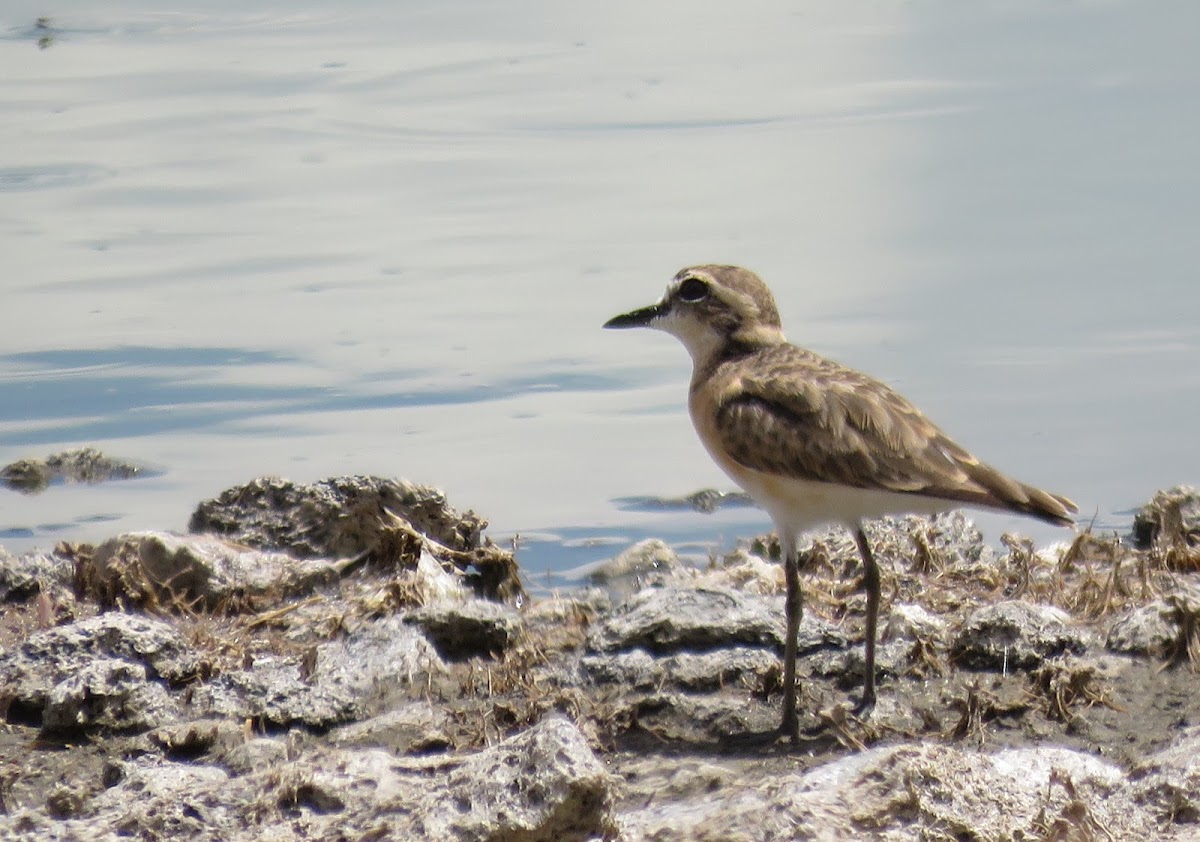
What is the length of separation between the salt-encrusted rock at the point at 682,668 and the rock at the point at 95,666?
1373mm

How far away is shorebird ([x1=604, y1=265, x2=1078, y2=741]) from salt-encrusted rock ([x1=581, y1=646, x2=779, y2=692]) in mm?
231

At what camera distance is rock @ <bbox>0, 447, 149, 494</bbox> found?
1105cm

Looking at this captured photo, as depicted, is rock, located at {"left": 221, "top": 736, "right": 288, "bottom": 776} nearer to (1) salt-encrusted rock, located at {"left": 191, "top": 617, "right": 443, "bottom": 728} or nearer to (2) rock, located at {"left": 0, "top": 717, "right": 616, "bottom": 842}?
(2) rock, located at {"left": 0, "top": 717, "right": 616, "bottom": 842}

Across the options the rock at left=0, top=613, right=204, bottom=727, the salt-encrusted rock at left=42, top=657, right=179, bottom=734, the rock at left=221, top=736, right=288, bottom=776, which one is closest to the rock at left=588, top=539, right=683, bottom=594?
the rock at left=0, top=613, right=204, bottom=727

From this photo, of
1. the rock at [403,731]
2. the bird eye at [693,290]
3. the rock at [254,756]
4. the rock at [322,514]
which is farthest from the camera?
the rock at [322,514]

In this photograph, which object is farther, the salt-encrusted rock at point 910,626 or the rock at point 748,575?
the rock at point 748,575

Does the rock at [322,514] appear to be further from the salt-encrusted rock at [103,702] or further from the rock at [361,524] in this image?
the salt-encrusted rock at [103,702]

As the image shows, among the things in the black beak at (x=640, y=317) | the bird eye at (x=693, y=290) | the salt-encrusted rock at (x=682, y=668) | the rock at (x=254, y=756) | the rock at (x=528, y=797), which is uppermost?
the bird eye at (x=693, y=290)

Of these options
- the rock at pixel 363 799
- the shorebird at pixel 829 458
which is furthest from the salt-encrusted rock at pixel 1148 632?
the rock at pixel 363 799

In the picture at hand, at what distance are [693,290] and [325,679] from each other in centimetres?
214

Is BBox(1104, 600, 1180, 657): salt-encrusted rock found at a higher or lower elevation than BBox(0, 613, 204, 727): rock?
higher

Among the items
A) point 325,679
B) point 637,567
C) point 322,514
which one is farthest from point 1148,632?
point 322,514

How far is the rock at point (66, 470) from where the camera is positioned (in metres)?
11.1

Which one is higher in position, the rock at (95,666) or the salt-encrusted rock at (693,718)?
the rock at (95,666)
